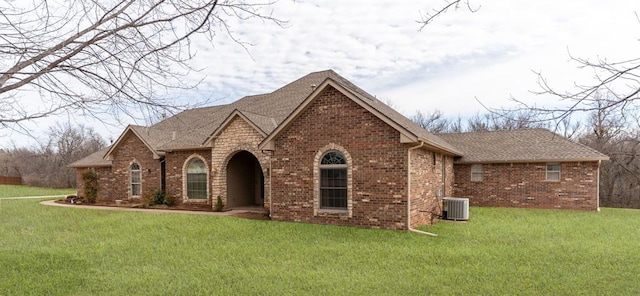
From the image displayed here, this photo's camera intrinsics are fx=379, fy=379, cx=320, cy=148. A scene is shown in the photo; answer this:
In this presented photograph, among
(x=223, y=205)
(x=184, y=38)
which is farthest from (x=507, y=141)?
(x=184, y=38)

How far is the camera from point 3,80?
169 inches

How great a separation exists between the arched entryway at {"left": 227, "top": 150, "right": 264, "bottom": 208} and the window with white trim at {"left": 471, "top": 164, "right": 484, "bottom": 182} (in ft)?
Result: 35.2

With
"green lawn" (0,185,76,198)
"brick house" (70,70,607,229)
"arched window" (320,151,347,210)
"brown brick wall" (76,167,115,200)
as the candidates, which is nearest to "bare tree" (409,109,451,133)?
"brick house" (70,70,607,229)

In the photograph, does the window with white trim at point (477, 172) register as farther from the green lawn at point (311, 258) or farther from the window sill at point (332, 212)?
the window sill at point (332, 212)

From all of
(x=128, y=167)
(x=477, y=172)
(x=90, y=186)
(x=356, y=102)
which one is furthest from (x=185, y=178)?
(x=477, y=172)

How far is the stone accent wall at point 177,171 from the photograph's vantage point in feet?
58.2

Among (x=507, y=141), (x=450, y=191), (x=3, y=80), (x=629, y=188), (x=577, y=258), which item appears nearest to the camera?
(x=3, y=80)

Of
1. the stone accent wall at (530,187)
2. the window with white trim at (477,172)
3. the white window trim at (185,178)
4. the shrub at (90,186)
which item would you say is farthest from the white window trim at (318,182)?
the shrub at (90,186)

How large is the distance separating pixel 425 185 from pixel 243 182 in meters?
8.62

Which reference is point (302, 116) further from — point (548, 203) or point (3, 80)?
point (548, 203)

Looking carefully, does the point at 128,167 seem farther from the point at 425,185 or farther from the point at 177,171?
the point at 425,185

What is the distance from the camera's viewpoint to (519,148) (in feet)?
62.6

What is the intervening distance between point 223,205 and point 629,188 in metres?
30.3

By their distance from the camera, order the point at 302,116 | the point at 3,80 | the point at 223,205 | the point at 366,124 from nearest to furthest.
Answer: the point at 3,80, the point at 366,124, the point at 302,116, the point at 223,205
